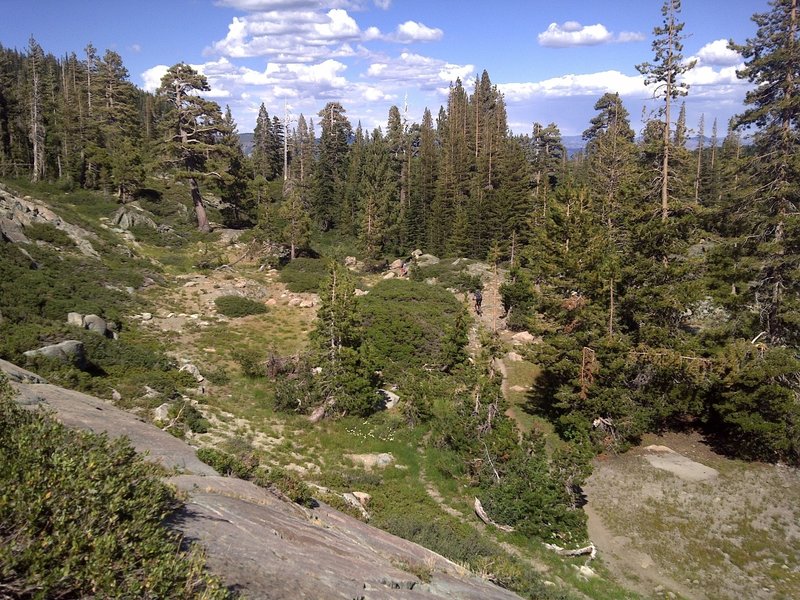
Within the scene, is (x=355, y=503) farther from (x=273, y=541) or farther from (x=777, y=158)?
(x=777, y=158)

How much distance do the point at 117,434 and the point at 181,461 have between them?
1.43 metres

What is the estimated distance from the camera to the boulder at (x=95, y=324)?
24.5 metres

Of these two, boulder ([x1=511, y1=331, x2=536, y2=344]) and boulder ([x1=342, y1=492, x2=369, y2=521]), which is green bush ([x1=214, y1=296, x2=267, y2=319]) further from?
boulder ([x1=342, y1=492, x2=369, y2=521])

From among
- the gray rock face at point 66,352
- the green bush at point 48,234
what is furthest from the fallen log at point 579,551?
the green bush at point 48,234

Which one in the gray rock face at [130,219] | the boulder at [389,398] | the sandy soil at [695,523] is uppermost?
the gray rock face at [130,219]

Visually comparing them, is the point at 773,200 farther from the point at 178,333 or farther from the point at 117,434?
the point at 178,333

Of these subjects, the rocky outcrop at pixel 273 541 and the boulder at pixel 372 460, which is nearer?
the rocky outcrop at pixel 273 541

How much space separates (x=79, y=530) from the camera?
4668 millimetres

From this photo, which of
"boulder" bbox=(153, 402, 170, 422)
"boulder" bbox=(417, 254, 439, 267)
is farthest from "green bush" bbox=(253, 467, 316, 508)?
"boulder" bbox=(417, 254, 439, 267)

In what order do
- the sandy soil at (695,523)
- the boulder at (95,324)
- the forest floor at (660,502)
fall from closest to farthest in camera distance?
1. the sandy soil at (695,523)
2. the forest floor at (660,502)
3. the boulder at (95,324)

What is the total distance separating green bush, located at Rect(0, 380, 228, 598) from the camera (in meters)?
4.28

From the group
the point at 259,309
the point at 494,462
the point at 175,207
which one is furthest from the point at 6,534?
the point at 175,207

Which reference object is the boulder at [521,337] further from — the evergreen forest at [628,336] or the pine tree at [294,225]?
the pine tree at [294,225]

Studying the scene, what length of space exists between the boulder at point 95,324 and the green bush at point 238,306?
9338mm
